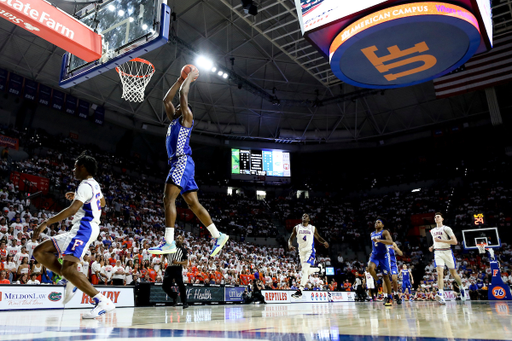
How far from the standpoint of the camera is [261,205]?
3200cm

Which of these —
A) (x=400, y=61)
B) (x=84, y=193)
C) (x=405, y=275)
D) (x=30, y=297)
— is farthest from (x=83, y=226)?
(x=405, y=275)

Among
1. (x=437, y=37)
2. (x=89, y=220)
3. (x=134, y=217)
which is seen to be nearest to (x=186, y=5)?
(x=134, y=217)

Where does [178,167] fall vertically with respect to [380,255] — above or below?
above

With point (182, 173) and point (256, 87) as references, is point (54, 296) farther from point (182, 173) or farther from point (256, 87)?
point (256, 87)

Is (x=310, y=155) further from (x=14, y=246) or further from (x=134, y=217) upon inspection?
(x=14, y=246)

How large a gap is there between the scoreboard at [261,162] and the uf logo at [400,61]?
1837cm

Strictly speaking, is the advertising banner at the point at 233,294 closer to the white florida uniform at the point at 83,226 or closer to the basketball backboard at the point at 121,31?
the basketball backboard at the point at 121,31

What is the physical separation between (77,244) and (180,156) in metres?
1.63

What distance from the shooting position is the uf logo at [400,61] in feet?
40.2

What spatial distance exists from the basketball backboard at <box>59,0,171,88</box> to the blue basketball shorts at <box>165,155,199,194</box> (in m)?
3.19

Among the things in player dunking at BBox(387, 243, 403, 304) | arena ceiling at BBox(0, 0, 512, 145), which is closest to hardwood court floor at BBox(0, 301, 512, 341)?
player dunking at BBox(387, 243, 403, 304)

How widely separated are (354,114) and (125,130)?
18611 millimetres

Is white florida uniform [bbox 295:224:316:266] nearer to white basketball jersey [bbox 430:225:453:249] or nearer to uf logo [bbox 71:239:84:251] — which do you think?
white basketball jersey [bbox 430:225:453:249]

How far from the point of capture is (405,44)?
12031 millimetres
